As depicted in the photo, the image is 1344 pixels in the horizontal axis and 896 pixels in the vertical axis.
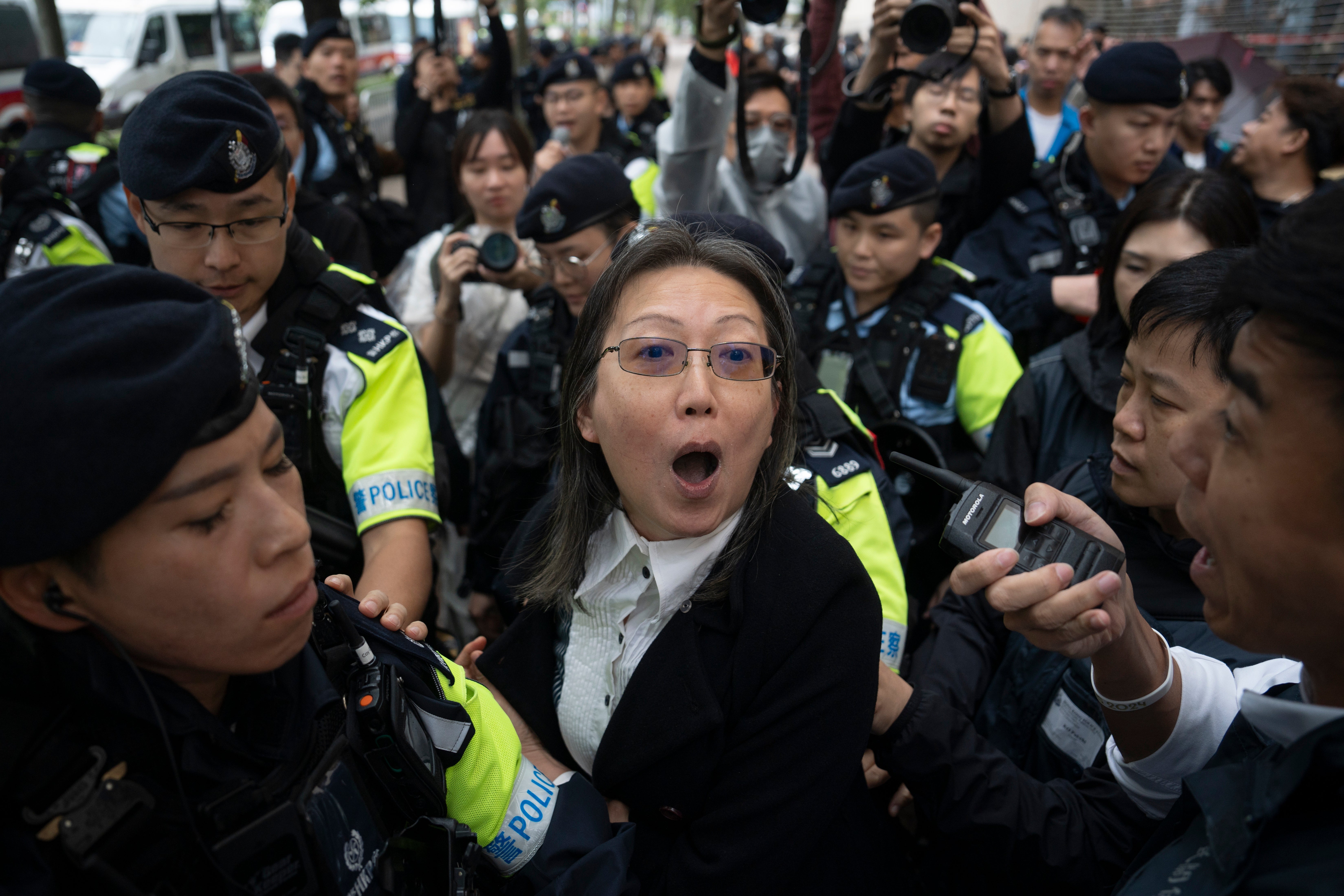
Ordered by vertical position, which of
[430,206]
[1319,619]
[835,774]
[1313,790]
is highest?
[1319,619]

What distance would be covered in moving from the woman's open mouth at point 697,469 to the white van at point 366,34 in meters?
15.6

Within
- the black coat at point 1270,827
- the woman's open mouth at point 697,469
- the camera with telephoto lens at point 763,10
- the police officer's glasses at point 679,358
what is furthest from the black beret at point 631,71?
the black coat at point 1270,827

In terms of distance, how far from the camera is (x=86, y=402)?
3.45ft

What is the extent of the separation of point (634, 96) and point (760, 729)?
820 centimetres

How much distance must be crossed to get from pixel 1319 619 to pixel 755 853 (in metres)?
1.00

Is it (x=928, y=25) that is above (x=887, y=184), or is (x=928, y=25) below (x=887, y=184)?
above

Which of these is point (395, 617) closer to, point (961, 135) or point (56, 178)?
point (56, 178)

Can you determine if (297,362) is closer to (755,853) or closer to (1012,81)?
(755,853)

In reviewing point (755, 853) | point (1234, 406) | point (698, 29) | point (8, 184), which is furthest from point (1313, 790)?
point (8, 184)

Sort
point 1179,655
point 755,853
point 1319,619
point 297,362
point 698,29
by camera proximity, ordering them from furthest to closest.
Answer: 1. point 698,29
2. point 297,362
3. point 1179,655
4. point 755,853
5. point 1319,619

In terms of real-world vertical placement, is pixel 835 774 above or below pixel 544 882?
above

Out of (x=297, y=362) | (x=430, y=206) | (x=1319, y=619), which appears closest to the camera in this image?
(x=1319, y=619)

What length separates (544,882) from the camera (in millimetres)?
1606

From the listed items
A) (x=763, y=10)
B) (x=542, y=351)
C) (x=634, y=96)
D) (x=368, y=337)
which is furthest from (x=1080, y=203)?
(x=634, y=96)
